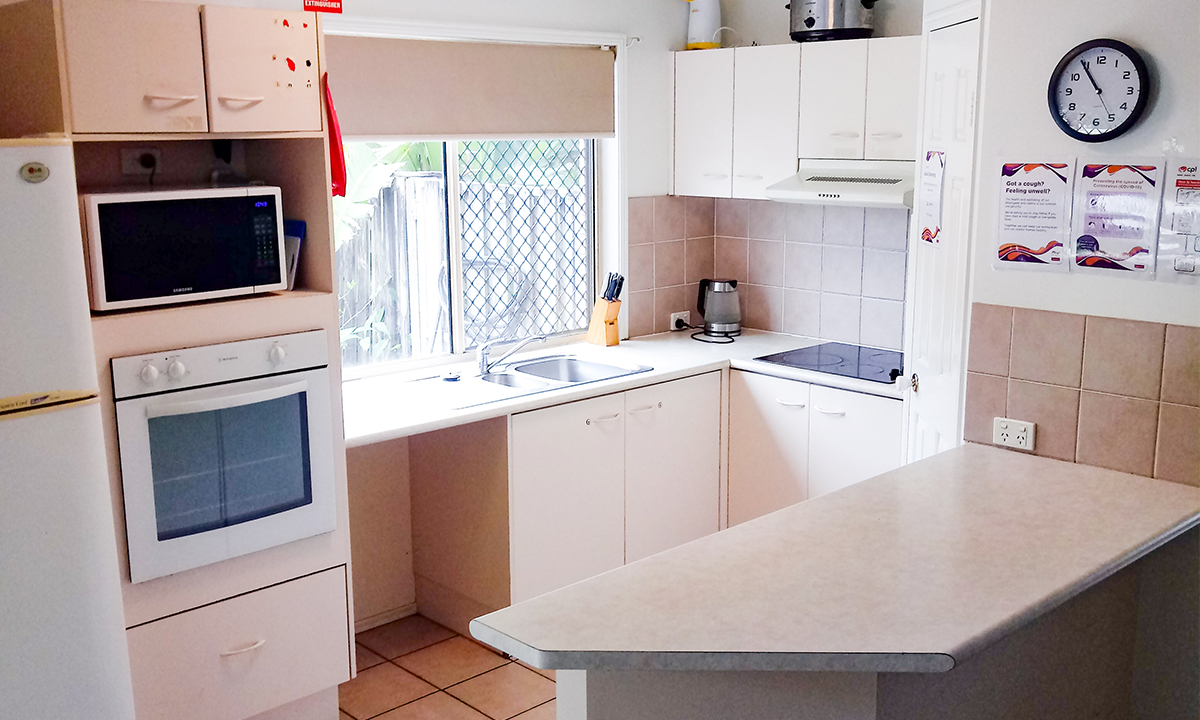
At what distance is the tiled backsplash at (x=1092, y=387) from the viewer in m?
2.53

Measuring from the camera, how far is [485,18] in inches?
155

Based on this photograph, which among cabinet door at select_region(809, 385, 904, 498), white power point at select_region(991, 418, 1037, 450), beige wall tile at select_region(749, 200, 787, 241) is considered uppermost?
beige wall tile at select_region(749, 200, 787, 241)

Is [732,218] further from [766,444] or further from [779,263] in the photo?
[766,444]

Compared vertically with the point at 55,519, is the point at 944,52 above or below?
above

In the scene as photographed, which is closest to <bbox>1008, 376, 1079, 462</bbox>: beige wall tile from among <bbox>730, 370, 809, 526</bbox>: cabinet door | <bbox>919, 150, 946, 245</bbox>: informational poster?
<bbox>919, 150, 946, 245</bbox>: informational poster

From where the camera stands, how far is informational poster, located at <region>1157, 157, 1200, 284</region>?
8.00ft

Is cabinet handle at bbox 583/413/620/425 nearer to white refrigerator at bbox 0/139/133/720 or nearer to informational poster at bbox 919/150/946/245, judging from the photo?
informational poster at bbox 919/150/946/245

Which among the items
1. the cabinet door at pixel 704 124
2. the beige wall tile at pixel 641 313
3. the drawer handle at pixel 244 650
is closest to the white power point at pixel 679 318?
the beige wall tile at pixel 641 313

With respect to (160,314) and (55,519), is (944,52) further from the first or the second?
(55,519)

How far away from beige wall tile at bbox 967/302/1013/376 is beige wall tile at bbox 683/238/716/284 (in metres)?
2.12

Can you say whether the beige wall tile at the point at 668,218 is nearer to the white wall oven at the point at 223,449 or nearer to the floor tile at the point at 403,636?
the floor tile at the point at 403,636

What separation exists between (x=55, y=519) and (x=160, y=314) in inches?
23.0

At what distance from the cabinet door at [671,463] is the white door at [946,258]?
1039 millimetres

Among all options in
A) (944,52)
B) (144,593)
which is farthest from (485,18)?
(144,593)
